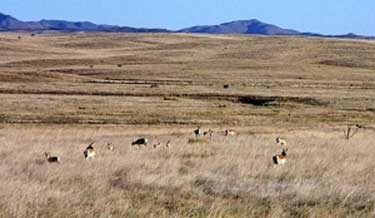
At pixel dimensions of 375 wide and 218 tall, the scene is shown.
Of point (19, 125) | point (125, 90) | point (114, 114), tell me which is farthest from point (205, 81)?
point (19, 125)

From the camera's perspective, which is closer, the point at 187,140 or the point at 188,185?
the point at 188,185

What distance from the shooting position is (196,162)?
603 inches

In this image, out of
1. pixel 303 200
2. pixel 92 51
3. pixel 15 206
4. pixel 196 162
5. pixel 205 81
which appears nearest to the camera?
pixel 15 206

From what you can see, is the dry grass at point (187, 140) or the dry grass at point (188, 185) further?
the dry grass at point (187, 140)

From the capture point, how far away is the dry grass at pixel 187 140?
10008mm

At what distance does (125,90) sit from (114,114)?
1887 cm

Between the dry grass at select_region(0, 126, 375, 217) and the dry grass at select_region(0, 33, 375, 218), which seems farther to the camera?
the dry grass at select_region(0, 33, 375, 218)

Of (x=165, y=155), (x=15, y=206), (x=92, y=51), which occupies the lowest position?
(x=92, y=51)

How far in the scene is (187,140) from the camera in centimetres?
2389

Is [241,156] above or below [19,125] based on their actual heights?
above

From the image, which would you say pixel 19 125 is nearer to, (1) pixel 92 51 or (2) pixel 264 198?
(2) pixel 264 198

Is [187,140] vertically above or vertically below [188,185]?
A: below

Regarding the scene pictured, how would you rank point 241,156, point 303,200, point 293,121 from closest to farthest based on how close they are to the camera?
point 303,200 < point 241,156 < point 293,121

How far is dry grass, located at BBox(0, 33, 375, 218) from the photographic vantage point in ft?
32.8
